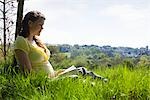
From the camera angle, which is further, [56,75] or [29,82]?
[56,75]

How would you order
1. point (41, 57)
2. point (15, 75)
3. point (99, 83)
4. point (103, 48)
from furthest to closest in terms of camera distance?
point (103, 48) → point (41, 57) → point (15, 75) → point (99, 83)

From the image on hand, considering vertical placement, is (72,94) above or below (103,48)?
above

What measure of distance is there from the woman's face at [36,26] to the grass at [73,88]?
638 millimetres

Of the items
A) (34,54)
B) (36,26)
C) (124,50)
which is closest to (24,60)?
(34,54)

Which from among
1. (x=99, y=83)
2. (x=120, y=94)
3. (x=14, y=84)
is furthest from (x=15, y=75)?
(x=120, y=94)

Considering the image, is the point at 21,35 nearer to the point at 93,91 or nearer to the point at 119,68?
the point at 119,68

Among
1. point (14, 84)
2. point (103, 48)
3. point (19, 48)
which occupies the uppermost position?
point (19, 48)

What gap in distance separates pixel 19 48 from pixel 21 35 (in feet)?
0.98

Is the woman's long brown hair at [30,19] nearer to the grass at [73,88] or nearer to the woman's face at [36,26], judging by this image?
the woman's face at [36,26]

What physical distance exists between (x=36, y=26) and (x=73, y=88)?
1463 mm

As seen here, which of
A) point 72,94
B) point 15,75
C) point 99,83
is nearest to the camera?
point 72,94

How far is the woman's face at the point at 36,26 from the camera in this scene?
224 inches

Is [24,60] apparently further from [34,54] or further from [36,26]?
[36,26]

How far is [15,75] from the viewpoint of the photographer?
550 cm
